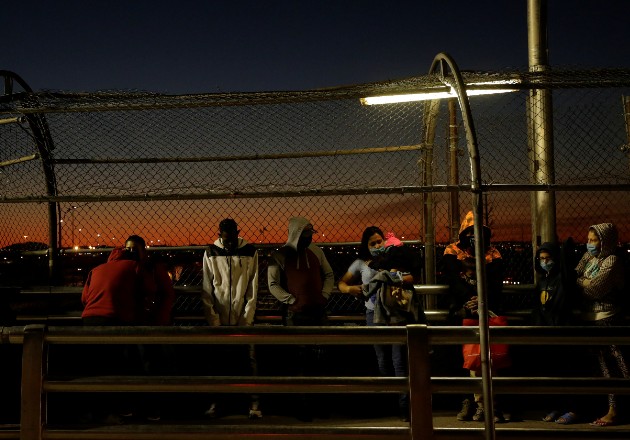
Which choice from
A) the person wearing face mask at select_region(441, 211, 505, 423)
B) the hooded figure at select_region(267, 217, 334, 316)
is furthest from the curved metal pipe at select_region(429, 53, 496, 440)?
the hooded figure at select_region(267, 217, 334, 316)

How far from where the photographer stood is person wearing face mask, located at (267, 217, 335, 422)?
5.42 metres

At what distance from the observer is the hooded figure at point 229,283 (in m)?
5.61

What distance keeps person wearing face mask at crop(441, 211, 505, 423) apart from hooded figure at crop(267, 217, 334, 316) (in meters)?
1.10

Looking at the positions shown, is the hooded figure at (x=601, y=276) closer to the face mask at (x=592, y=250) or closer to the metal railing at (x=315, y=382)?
the face mask at (x=592, y=250)

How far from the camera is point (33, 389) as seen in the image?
3.68 metres

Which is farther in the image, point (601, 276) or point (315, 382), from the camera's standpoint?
point (601, 276)

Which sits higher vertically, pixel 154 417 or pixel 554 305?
pixel 554 305

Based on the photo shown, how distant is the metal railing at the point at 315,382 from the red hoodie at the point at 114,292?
1.53 m

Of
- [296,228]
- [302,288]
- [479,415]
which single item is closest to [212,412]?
[302,288]

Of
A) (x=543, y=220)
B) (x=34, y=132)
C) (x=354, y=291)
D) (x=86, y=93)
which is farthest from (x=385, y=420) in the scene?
(x=34, y=132)

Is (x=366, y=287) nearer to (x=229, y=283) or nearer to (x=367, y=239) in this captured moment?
(x=367, y=239)

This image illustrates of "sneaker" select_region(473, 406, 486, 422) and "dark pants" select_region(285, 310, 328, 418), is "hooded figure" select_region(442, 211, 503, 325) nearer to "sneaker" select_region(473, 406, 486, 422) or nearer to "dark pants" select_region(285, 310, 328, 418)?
"sneaker" select_region(473, 406, 486, 422)

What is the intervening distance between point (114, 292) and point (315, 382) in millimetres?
2449

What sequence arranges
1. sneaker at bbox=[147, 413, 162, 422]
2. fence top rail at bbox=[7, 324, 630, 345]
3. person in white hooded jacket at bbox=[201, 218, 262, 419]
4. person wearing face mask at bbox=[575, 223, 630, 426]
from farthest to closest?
1. person in white hooded jacket at bbox=[201, 218, 262, 419]
2. sneaker at bbox=[147, 413, 162, 422]
3. person wearing face mask at bbox=[575, 223, 630, 426]
4. fence top rail at bbox=[7, 324, 630, 345]
